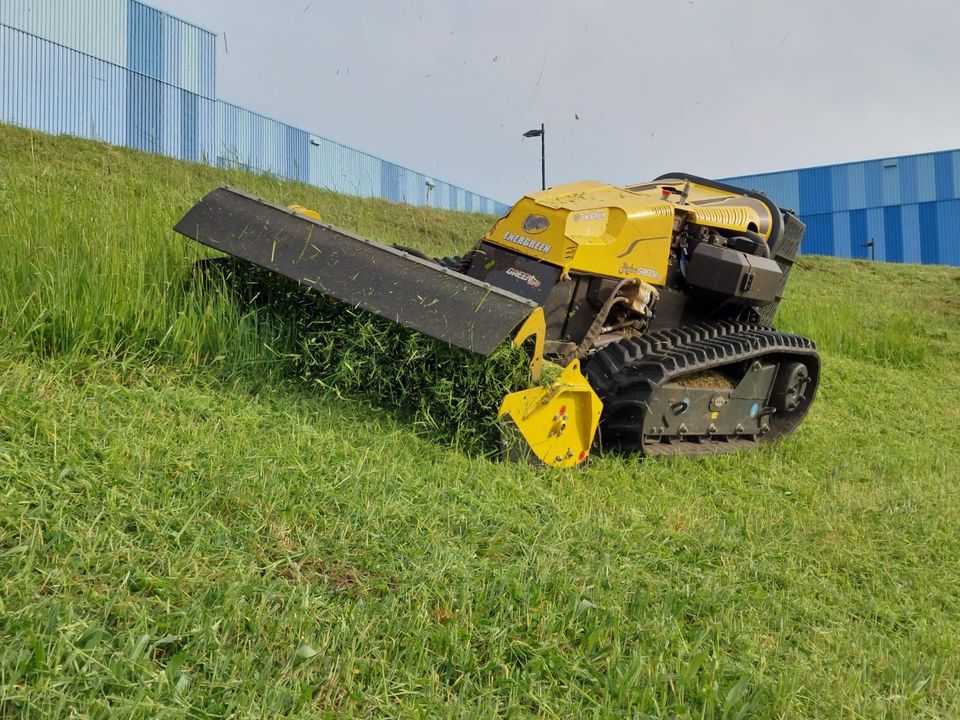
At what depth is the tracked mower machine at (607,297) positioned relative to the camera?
4.01 meters

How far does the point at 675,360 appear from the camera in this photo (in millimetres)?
4574

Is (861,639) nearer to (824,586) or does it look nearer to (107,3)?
(824,586)

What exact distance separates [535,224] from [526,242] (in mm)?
126

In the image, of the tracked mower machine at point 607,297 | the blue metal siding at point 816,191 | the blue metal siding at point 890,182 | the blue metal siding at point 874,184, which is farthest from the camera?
the blue metal siding at point 816,191

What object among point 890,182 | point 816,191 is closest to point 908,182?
point 890,182

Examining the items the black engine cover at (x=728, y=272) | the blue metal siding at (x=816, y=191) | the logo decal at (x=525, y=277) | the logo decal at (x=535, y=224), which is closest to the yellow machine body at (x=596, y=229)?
the logo decal at (x=535, y=224)

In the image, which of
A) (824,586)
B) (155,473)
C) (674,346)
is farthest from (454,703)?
(674,346)

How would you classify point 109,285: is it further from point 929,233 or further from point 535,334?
point 929,233

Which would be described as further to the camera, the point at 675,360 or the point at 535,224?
the point at 535,224

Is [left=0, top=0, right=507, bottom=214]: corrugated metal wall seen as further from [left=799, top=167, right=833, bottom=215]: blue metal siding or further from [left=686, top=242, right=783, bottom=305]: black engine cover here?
[left=799, top=167, right=833, bottom=215]: blue metal siding

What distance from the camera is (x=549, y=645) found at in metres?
2.38

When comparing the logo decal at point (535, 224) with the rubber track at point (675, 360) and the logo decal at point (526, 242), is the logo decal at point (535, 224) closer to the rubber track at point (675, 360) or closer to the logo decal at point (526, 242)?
the logo decal at point (526, 242)

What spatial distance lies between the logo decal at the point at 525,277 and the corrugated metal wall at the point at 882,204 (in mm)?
34129

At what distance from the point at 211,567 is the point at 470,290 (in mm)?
2036
